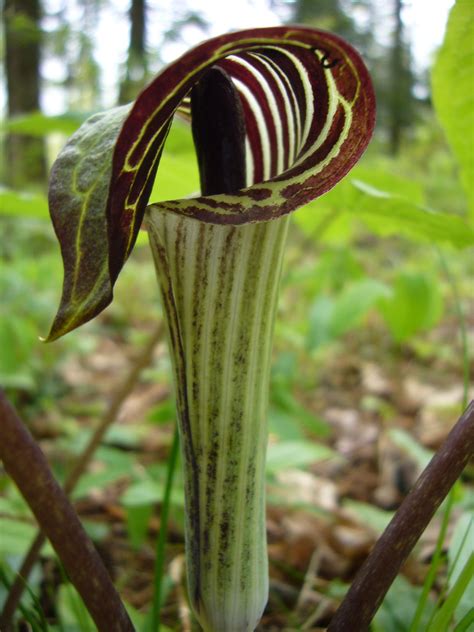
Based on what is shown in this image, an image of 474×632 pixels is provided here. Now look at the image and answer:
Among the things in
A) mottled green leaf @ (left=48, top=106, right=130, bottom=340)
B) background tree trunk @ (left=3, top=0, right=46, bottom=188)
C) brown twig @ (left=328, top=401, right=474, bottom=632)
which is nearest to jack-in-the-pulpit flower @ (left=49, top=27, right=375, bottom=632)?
mottled green leaf @ (left=48, top=106, right=130, bottom=340)

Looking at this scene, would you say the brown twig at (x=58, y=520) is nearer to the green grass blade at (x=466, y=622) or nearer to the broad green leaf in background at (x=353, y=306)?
the green grass blade at (x=466, y=622)

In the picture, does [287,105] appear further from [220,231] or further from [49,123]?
[49,123]

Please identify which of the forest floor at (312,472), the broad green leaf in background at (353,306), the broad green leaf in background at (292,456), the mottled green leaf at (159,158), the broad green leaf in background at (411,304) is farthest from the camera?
the broad green leaf in background at (411,304)

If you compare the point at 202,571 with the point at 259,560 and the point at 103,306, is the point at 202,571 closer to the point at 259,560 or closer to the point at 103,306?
the point at 259,560

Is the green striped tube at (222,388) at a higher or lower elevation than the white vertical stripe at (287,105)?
lower

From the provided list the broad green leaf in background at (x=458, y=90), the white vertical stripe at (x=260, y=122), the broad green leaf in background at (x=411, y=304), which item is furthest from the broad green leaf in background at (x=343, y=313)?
the white vertical stripe at (x=260, y=122)

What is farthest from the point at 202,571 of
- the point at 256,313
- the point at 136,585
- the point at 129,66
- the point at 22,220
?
the point at 22,220

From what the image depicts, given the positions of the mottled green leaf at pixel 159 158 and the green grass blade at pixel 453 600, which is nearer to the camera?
the mottled green leaf at pixel 159 158

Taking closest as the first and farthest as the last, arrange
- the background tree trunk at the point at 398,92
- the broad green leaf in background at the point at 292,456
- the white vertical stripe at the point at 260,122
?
1. the white vertical stripe at the point at 260,122
2. the broad green leaf in background at the point at 292,456
3. the background tree trunk at the point at 398,92
